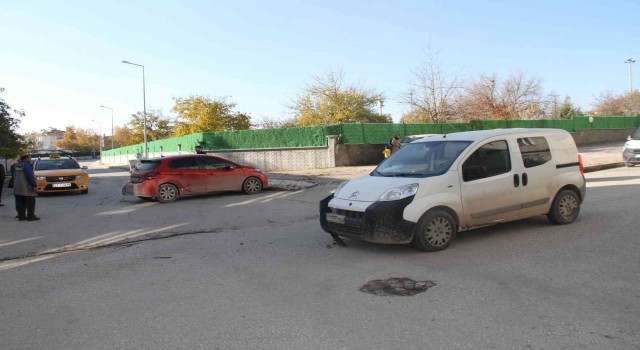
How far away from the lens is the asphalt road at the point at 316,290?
3.90 metres

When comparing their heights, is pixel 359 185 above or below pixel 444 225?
above

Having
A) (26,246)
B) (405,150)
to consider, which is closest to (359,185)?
(405,150)

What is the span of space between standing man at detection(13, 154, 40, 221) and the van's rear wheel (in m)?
11.0

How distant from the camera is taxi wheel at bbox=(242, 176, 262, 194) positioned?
52.7 feet

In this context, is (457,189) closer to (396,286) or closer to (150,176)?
(396,286)

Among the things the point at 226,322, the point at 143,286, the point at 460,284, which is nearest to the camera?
the point at 226,322

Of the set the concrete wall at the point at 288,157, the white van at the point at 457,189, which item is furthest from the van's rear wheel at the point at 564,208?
the concrete wall at the point at 288,157

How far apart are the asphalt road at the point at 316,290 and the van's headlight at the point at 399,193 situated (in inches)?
30.1

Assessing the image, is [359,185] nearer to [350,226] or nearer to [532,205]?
[350,226]

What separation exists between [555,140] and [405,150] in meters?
2.44

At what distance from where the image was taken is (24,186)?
1139 cm

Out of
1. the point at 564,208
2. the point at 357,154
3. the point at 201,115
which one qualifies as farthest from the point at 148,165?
the point at 201,115

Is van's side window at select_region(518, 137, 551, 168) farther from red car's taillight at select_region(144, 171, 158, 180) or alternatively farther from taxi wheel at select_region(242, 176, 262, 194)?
red car's taillight at select_region(144, 171, 158, 180)

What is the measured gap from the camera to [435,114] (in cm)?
3538
